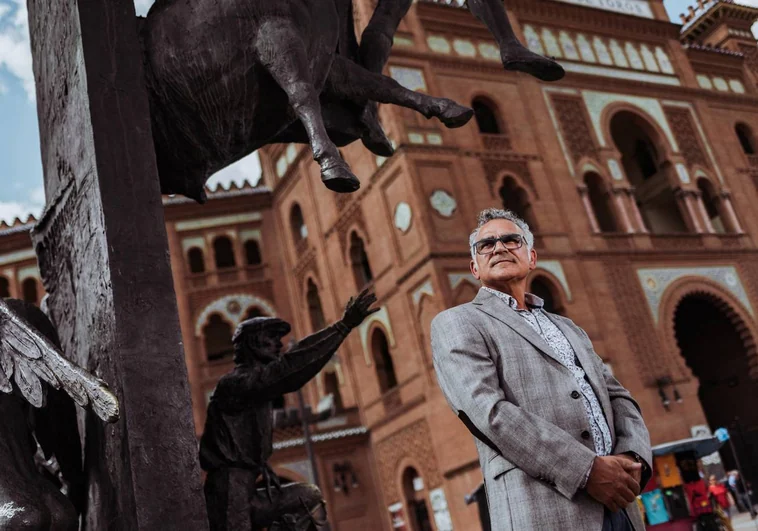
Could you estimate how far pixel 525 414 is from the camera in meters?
1.74

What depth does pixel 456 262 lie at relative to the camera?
1572 centimetres

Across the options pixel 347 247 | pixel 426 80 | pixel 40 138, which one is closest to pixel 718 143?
pixel 426 80

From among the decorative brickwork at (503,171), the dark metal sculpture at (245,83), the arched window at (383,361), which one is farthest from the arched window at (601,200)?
the dark metal sculpture at (245,83)

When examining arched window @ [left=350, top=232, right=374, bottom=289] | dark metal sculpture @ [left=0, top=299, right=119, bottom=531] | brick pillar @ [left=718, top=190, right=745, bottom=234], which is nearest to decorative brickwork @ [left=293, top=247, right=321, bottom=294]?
arched window @ [left=350, top=232, right=374, bottom=289]

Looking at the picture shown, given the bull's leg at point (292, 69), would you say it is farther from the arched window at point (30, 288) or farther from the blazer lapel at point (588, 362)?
the arched window at point (30, 288)

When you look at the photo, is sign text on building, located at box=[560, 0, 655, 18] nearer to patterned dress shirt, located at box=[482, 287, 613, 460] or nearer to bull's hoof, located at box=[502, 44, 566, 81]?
bull's hoof, located at box=[502, 44, 566, 81]

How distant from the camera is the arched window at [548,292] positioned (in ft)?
54.0

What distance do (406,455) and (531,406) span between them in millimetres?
15475

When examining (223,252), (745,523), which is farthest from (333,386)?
(745,523)

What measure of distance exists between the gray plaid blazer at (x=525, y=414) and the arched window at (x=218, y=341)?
20.6 meters

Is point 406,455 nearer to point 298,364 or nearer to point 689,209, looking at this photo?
point 689,209

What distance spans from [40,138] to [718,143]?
21194 millimetres

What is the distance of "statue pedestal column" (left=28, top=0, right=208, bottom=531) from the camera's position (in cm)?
189

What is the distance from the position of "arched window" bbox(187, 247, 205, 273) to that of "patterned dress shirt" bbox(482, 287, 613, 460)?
2029 cm
